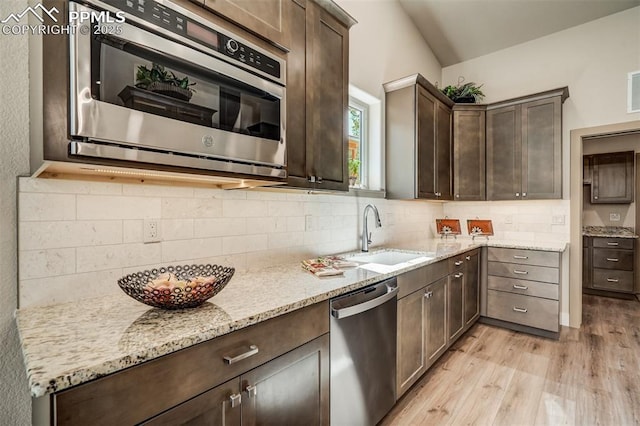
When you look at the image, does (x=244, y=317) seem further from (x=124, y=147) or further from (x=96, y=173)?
(x=96, y=173)

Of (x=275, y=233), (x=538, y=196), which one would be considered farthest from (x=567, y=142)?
(x=275, y=233)

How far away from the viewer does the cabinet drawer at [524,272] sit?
3.03m

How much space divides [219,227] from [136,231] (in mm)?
401

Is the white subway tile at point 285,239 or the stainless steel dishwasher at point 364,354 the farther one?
the white subway tile at point 285,239

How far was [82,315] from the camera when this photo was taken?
3.40ft

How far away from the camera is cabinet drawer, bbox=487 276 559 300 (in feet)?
9.96

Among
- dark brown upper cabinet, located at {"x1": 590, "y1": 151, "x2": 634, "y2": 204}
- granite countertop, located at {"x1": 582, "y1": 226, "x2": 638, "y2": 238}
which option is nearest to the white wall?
granite countertop, located at {"x1": 582, "y1": 226, "x2": 638, "y2": 238}

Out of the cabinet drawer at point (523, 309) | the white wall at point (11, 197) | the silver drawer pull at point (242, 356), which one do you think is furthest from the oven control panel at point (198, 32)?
the cabinet drawer at point (523, 309)

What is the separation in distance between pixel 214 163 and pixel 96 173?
1.49 ft

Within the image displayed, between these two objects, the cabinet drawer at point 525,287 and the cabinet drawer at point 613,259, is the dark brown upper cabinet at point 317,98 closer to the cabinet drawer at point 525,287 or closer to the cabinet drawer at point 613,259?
the cabinet drawer at point 525,287

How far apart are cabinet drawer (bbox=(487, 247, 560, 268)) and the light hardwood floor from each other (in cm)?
74

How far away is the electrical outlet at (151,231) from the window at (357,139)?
177 cm

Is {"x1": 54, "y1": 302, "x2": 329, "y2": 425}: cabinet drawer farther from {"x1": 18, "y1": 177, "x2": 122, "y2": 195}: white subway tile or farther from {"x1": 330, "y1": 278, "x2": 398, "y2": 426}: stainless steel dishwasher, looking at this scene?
{"x1": 18, "y1": 177, "x2": 122, "y2": 195}: white subway tile

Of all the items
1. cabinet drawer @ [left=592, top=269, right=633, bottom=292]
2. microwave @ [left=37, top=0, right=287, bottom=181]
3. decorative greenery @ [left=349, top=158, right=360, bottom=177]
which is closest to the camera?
microwave @ [left=37, top=0, right=287, bottom=181]
